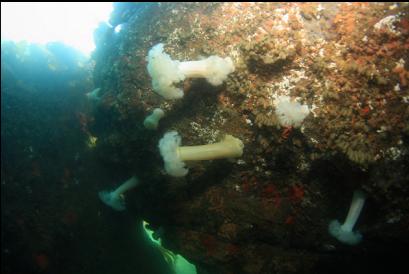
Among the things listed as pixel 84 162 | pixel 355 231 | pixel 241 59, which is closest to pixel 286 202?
pixel 355 231

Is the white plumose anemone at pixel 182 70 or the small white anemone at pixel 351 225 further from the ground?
the white plumose anemone at pixel 182 70

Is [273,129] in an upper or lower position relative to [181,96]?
lower

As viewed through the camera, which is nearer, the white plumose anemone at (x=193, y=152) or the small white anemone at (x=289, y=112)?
the small white anemone at (x=289, y=112)

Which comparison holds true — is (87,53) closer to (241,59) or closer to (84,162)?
(84,162)

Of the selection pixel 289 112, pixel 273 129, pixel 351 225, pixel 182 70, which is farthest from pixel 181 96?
pixel 351 225

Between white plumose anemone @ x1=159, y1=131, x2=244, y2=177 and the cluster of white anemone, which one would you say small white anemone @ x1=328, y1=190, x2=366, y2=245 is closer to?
the cluster of white anemone

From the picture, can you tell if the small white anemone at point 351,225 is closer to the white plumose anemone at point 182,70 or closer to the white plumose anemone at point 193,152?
the white plumose anemone at point 193,152

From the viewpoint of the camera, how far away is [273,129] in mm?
3822

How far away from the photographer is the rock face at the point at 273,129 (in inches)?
135

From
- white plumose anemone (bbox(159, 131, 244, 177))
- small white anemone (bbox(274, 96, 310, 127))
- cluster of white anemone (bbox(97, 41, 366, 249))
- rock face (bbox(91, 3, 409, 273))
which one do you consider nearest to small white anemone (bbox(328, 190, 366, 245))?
cluster of white anemone (bbox(97, 41, 366, 249))

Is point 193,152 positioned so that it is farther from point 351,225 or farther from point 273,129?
point 351,225

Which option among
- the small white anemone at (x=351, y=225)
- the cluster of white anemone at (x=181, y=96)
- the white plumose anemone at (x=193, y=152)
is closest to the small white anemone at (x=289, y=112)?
the cluster of white anemone at (x=181, y=96)

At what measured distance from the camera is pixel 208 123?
419cm

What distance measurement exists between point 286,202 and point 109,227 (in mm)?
3867
